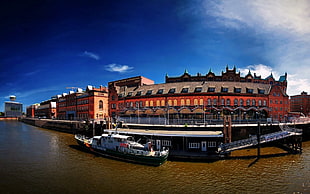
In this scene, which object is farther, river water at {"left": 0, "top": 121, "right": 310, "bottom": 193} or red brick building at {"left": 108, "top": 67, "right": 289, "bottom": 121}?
red brick building at {"left": 108, "top": 67, "right": 289, "bottom": 121}

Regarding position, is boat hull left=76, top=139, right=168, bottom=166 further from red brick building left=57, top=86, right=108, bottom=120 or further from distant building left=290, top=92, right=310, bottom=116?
distant building left=290, top=92, right=310, bottom=116

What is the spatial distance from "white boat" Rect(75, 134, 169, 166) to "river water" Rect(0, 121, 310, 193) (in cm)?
109

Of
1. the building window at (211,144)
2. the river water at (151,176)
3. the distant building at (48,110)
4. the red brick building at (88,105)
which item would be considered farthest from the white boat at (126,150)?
the distant building at (48,110)

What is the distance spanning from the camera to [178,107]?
54.1 meters

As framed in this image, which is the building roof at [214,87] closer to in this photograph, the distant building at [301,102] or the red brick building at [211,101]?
the red brick building at [211,101]

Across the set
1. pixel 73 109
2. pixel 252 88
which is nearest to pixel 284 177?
pixel 252 88

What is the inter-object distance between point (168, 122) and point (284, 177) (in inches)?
960

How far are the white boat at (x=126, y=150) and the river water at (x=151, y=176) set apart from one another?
109 cm

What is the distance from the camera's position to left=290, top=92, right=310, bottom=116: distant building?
122500 mm

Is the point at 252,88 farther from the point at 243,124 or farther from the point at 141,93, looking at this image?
the point at 141,93

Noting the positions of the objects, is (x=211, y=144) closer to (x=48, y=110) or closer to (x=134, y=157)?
(x=134, y=157)

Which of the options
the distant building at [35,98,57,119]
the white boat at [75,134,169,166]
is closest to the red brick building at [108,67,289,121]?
the white boat at [75,134,169,166]

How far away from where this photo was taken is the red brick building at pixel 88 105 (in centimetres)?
7388

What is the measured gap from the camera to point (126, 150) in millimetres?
28812
